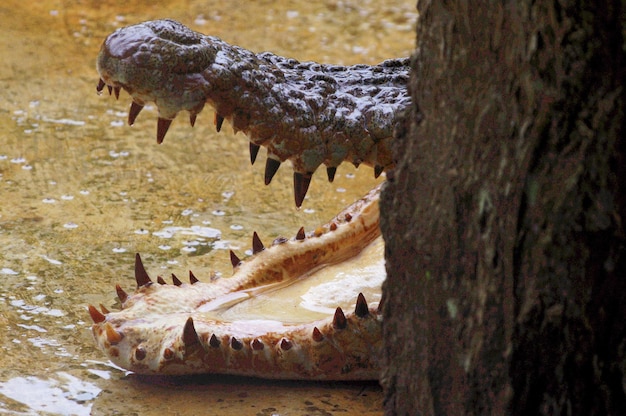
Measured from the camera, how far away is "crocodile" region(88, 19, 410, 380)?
2189 millimetres

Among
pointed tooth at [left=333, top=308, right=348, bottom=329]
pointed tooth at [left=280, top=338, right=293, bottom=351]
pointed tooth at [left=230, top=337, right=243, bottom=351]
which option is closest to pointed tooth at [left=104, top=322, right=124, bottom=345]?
pointed tooth at [left=230, top=337, right=243, bottom=351]

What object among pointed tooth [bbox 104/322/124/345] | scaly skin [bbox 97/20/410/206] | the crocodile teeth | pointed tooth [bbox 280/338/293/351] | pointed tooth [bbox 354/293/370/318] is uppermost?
scaly skin [bbox 97/20/410/206]

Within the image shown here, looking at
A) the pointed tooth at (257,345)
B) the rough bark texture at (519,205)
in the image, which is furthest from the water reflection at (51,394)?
the rough bark texture at (519,205)

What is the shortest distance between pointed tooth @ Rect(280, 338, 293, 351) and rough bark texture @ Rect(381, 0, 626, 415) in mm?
658

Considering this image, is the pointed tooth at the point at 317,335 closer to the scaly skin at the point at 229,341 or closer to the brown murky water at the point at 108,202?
the scaly skin at the point at 229,341

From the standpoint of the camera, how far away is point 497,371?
1512 millimetres

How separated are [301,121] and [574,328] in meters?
0.96

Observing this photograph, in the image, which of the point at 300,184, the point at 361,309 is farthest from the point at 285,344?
the point at 300,184

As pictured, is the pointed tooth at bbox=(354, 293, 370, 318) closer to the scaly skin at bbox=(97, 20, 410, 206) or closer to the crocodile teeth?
the scaly skin at bbox=(97, 20, 410, 206)

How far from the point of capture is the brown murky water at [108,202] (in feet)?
7.48

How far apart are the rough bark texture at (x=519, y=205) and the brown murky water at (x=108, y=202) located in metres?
0.74

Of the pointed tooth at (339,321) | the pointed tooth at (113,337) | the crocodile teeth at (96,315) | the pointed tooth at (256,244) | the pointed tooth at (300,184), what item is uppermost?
the pointed tooth at (300,184)

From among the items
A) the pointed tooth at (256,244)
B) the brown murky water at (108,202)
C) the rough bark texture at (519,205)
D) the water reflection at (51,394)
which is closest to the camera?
the rough bark texture at (519,205)

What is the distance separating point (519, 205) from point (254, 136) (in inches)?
35.7
